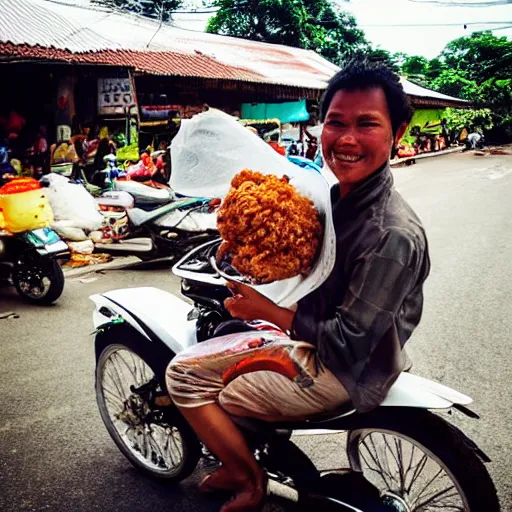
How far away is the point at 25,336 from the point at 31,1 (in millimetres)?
9065

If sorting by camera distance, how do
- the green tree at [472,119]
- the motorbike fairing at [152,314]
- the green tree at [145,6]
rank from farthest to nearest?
the green tree at [472,119] < the green tree at [145,6] < the motorbike fairing at [152,314]

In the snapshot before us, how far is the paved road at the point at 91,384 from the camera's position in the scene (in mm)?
2441

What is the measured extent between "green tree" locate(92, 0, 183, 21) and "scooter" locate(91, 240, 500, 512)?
1678 centimetres

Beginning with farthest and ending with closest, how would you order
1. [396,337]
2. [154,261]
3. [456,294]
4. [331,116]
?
[154,261] → [456,294] → [331,116] → [396,337]

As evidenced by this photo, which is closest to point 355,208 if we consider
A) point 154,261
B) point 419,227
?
point 419,227

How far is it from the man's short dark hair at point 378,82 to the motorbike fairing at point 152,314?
1143 millimetres

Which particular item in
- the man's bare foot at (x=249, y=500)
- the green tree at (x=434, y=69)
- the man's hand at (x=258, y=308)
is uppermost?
the green tree at (x=434, y=69)

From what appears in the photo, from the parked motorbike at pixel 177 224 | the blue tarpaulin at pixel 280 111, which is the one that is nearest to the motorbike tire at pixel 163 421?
the parked motorbike at pixel 177 224

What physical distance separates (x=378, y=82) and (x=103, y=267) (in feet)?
18.5

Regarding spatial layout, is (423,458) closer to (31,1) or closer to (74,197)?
(74,197)

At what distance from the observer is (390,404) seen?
1.66m

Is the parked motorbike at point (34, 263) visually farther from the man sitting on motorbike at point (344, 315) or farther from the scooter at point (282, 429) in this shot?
the man sitting on motorbike at point (344, 315)

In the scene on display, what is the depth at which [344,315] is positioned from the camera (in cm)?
151

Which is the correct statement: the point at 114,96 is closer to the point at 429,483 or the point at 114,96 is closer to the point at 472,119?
the point at 429,483
